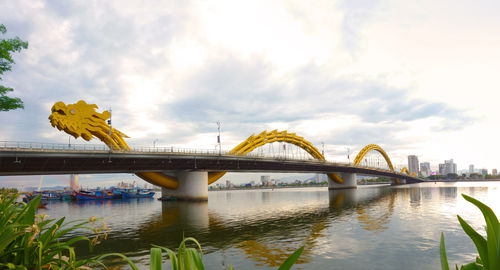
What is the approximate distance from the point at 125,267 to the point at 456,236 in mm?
24932

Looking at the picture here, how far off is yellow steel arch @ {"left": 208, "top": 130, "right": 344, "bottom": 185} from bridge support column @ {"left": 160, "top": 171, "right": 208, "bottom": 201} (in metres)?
15.0

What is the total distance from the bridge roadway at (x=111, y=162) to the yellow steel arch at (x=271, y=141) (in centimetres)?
1339

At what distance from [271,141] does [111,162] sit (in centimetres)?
6994

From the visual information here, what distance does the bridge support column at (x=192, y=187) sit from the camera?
237 feet

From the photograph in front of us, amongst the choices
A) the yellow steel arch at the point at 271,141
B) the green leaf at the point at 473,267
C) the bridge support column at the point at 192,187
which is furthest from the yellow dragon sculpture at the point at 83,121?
the green leaf at the point at 473,267

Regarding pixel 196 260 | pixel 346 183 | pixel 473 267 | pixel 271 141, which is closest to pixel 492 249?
pixel 473 267

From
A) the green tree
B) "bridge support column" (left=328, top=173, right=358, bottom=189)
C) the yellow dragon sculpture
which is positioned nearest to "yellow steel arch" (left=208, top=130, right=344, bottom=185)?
"bridge support column" (left=328, top=173, right=358, bottom=189)

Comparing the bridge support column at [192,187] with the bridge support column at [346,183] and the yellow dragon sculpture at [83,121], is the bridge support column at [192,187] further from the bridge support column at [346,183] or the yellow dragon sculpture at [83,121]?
the bridge support column at [346,183]

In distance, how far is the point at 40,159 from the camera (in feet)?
173

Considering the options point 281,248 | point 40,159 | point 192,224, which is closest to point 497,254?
point 281,248

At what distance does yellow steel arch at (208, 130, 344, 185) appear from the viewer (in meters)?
109

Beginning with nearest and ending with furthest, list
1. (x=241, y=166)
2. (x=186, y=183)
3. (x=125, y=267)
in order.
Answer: (x=125, y=267) → (x=186, y=183) → (x=241, y=166)

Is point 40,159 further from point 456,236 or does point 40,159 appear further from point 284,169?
point 284,169

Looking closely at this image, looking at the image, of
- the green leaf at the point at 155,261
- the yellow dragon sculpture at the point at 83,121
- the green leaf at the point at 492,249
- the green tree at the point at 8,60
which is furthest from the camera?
the yellow dragon sculpture at the point at 83,121
